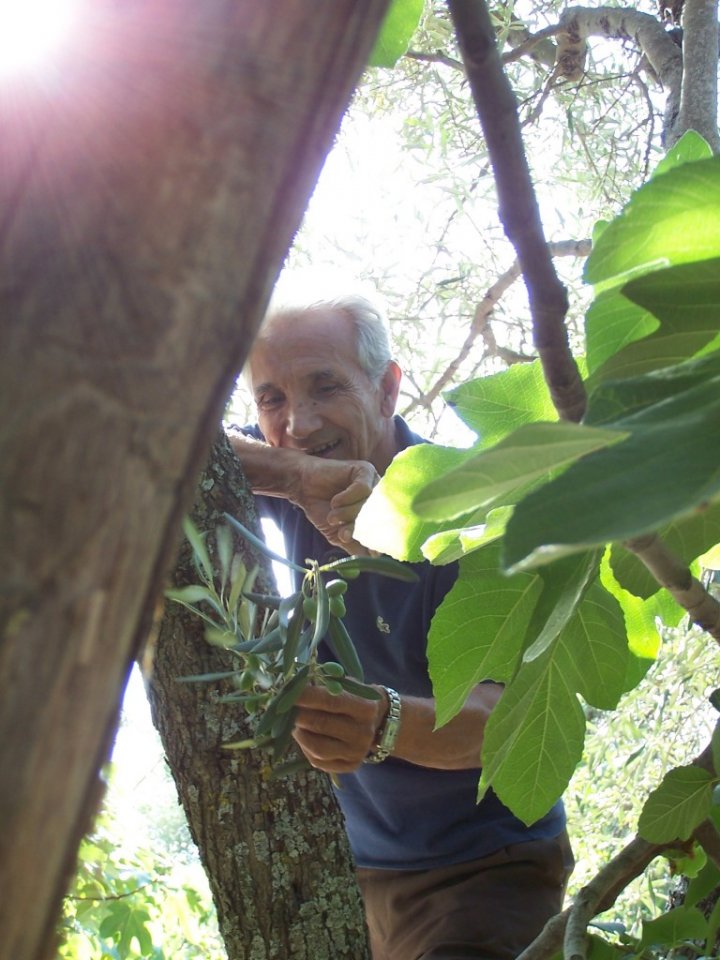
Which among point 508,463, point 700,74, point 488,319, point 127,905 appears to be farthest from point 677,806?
point 488,319

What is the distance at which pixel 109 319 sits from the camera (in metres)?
0.26

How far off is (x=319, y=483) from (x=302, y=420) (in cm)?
56

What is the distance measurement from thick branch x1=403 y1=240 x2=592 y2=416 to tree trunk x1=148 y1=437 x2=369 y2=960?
79.7 inches

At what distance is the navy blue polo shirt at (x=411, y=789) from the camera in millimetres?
1739

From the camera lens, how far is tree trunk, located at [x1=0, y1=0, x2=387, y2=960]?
0.82 feet

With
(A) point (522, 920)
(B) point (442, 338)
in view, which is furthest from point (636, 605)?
(B) point (442, 338)

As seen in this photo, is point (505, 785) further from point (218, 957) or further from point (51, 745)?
point (218, 957)

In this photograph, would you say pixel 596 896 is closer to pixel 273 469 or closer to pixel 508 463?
pixel 508 463

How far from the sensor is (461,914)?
1.60m

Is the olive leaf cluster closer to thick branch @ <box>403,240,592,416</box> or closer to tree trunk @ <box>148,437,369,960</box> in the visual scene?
tree trunk @ <box>148,437,369,960</box>

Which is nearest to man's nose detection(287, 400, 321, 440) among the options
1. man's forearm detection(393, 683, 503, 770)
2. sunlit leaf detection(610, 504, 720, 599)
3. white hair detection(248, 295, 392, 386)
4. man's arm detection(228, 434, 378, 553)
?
white hair detection(248, 295, 392, 386)

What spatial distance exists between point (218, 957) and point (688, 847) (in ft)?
9.81

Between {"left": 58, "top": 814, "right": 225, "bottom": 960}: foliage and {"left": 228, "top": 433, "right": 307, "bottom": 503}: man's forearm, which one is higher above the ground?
{"left": 228, "top": 433, "right": 307, "bottom": 503}: man's forearm

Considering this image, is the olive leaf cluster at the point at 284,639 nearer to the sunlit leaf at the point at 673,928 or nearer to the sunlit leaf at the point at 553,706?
the sunlit leaf at the point at 553,706
